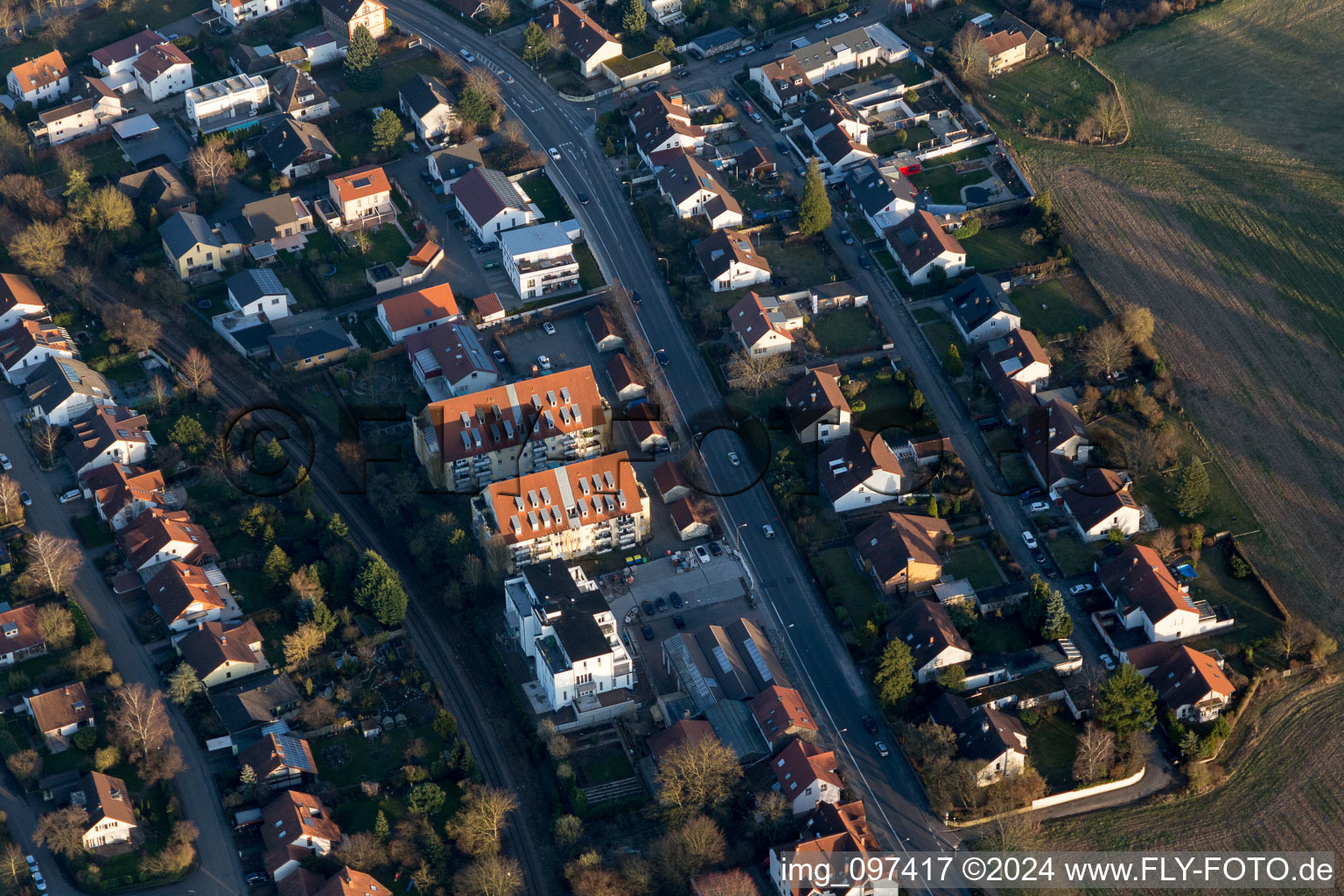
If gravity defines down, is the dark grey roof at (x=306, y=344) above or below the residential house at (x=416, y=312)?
below

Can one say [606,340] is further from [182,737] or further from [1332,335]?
[1332,335]

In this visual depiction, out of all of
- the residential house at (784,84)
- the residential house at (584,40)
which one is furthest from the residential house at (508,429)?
the residential house at (584,40)

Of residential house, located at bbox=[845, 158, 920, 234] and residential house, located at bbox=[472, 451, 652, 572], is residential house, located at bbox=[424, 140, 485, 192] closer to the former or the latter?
residential house, located at bbox=[845, 158, 920, 234]

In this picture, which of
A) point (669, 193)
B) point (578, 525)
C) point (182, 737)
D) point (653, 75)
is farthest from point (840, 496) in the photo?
point (653, 75)

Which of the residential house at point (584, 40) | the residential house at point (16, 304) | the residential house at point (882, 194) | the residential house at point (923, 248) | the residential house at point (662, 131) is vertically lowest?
the residential house at point (16, 304)

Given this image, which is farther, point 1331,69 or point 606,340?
point 1331,69

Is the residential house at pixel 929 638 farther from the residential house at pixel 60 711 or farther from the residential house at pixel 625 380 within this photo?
the residential house at pixel 60 711
